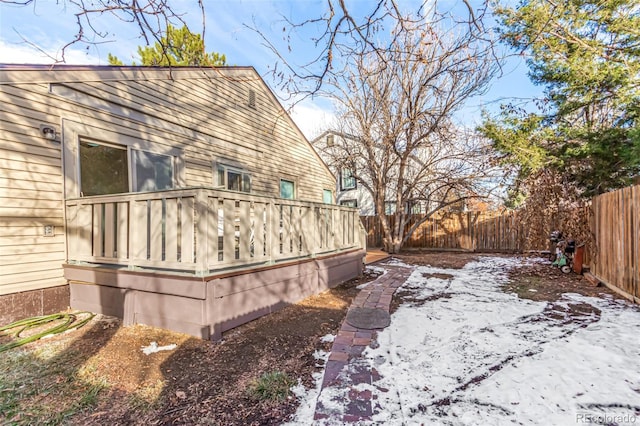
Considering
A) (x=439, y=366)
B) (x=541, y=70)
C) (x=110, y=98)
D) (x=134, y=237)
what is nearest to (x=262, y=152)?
(x=110, y=98)

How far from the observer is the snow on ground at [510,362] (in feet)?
6.18

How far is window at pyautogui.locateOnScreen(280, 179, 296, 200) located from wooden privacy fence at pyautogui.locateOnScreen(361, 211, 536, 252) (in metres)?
5.65

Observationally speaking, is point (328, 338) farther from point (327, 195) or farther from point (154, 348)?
point (327, 195)

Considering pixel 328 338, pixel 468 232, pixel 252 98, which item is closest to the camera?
pixel 328 338

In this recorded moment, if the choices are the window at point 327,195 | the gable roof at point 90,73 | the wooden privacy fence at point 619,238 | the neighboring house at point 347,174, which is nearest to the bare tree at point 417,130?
the neighboring house at point 347,174

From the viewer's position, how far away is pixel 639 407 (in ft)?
6.19

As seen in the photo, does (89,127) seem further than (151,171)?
No

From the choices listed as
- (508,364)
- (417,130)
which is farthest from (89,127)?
Result: (417,130)

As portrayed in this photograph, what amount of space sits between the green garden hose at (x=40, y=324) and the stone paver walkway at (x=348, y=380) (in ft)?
9.90

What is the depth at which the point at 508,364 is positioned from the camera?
8.11ft

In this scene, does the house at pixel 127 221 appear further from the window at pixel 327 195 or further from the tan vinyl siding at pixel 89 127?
the window at pixel 327 195

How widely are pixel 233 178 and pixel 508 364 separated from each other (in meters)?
6.06

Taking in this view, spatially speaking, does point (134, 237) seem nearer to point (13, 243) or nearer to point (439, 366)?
point (13, 243)

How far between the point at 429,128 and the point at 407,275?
5506 mm
